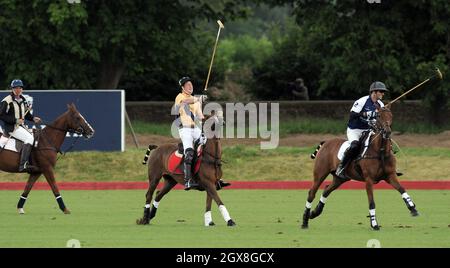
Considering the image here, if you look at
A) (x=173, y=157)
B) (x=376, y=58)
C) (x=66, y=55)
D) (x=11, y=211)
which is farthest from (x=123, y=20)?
(x=173, y=157)

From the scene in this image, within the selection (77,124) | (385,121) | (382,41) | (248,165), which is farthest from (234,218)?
(382,41)

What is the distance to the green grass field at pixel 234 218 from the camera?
13.8 m

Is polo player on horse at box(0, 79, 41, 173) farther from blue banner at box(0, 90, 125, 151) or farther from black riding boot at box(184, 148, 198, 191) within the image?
blue banner at box(0, 90, 125, 151)

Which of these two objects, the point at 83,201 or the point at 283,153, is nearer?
the point at 83,201

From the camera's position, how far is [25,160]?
756 inches

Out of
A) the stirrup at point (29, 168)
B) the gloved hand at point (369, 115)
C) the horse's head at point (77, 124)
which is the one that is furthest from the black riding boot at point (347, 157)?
the stirrup at point (29, 168)

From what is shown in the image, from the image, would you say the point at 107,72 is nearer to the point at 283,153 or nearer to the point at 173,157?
the point at 283,153

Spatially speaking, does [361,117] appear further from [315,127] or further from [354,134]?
[315,127]

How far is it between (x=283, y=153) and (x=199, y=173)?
11.6 metres

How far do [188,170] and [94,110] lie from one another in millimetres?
11300

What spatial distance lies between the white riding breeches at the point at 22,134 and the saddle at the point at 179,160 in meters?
3.66

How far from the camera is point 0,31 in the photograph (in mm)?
32250

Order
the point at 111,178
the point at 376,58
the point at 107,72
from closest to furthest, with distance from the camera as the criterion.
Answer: the point at 111,178 → the point at 376,58 → the point at 107,72
